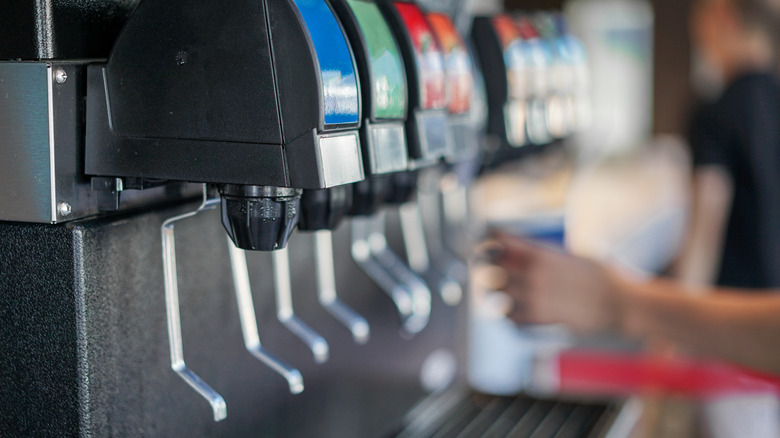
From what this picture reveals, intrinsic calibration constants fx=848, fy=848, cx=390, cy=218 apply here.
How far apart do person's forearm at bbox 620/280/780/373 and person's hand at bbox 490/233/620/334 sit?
0.04 m

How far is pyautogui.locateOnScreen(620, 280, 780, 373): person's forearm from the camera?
1492 millimetres

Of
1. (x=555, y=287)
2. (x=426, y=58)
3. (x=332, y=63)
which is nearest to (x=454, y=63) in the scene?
(x=426, y=58)

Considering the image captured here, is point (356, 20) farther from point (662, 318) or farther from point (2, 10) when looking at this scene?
point (662, 318)

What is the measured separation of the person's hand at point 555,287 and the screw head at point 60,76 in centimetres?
87

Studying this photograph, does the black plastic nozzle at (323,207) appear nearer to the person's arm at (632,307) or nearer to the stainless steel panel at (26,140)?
the stainless steel panel at (26,140)

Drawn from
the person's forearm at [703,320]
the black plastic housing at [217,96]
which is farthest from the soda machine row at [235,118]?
the person's forearm at [703,320]

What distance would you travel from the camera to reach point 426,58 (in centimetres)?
92

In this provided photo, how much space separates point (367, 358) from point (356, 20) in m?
0.75

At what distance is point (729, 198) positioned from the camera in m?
2.86

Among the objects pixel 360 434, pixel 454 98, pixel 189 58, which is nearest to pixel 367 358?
pixel 360 434

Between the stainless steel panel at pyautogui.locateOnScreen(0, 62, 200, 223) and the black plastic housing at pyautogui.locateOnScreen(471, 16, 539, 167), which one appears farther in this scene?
the black plastic housing at pyautogui.locateOnScreen(471, 16, 539, 167)

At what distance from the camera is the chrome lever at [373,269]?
124 centimetres

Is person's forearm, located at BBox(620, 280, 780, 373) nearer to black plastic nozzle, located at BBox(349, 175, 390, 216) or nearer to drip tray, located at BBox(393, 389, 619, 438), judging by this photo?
drip tray, located at BBox(393, 389, 619, 438)

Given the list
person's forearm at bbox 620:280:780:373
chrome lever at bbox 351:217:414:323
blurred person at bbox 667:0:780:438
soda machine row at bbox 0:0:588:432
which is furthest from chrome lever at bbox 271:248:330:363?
blurred person at bbox 667:0:780:438
